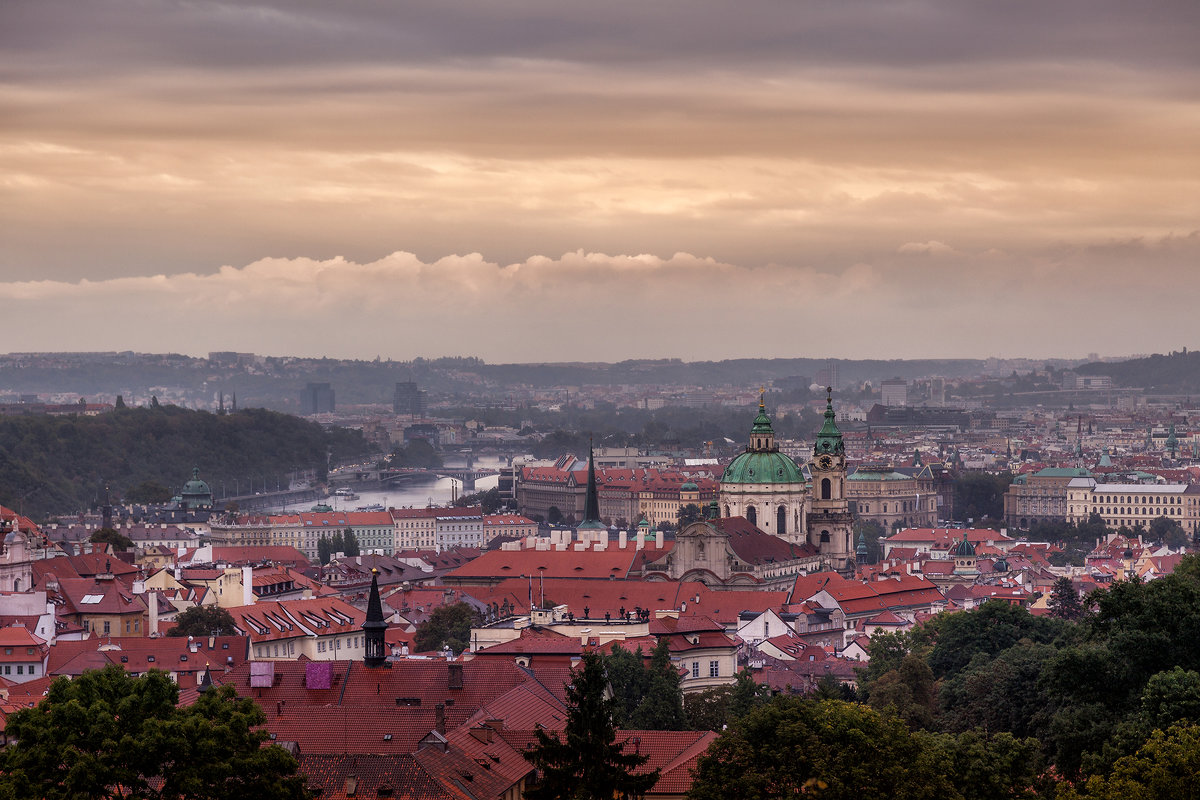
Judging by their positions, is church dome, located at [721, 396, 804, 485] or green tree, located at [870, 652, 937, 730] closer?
green tree, located at [870, 652, 937, 730]

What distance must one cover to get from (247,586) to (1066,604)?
3350 centimetres

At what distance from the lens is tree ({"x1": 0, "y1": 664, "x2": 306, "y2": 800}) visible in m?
36.9

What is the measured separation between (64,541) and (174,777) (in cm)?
9550

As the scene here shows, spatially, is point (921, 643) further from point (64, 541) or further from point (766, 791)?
point (64, 541)

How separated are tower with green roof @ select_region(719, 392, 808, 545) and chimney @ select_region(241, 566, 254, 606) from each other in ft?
130

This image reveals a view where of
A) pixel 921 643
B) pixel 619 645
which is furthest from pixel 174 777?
pixel 921 643

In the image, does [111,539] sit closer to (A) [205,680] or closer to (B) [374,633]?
(A) [205,680]

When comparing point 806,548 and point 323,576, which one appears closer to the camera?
point 323,576

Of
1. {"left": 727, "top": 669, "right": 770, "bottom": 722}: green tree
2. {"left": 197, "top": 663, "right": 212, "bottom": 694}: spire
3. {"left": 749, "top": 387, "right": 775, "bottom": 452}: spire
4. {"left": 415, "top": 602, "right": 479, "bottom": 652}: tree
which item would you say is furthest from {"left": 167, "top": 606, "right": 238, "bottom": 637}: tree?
{"left": 749, "top": 387, "right": 775, "bottom": 452}: spire

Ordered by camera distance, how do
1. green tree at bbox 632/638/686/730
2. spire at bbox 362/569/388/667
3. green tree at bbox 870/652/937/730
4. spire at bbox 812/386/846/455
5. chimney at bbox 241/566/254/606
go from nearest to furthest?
spire at bbox 362/569/388/667 < green tree at bbox 632/638/686/730 < green tree at bbox 870/652/937/730 < chimney at bbox 241/566/254/606 < spire at bbox 812/386/846/455

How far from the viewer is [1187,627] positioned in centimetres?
4591

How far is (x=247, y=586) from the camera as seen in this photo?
9838 cm

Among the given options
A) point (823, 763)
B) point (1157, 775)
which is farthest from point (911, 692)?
point (1157, 775)

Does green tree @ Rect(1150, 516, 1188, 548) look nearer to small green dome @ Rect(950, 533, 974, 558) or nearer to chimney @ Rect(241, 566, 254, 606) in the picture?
small green dome @ Rect(950, 533, 974, 558)
